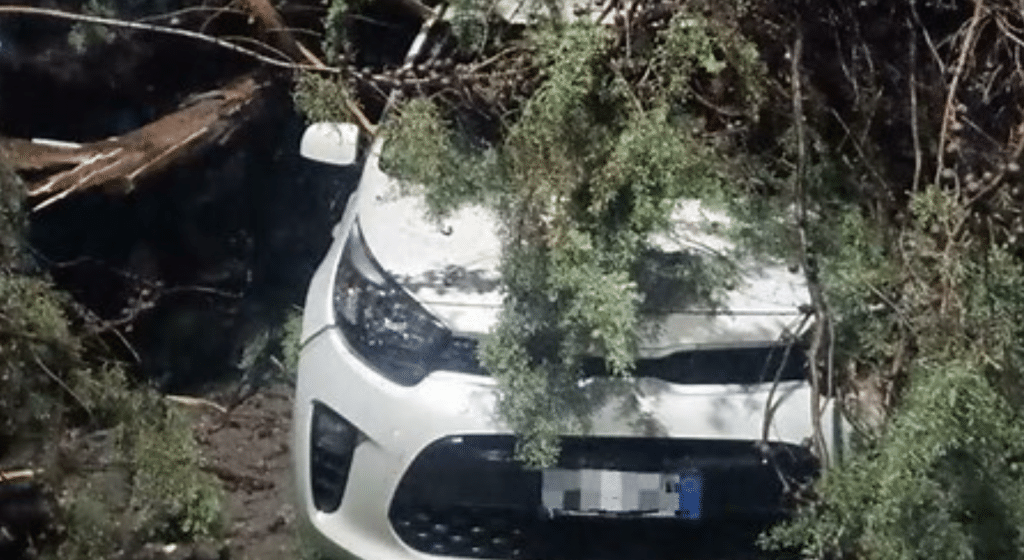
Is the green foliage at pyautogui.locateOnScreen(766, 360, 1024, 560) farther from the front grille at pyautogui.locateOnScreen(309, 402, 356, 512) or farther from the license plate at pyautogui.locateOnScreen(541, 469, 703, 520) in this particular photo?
the front grille at pyautogui.locateOnScreen(309, 402, 356, 512)

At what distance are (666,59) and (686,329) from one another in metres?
0.71

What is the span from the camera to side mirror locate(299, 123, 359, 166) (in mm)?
5473

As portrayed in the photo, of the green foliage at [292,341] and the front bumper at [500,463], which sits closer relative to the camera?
the front bumper at [500,463]

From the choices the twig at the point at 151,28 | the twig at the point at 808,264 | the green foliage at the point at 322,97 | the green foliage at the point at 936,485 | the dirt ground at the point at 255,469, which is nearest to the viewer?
the green foliage at the point at 936,485

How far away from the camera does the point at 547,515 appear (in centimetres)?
488

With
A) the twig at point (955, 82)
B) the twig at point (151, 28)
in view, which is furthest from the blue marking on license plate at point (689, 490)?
the twig at point (151, 28)

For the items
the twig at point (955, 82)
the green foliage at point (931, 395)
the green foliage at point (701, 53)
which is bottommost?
the green foliage at point (931, 395)

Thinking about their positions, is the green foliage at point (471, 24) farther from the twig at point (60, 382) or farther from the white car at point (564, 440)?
the twig at point (60, 382)

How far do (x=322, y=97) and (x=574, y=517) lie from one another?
4.65ft

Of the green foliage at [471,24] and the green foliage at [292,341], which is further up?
the green foliage at [471,24]

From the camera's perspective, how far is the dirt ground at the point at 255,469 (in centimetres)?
583

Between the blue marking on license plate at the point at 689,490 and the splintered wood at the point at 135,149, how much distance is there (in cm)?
234

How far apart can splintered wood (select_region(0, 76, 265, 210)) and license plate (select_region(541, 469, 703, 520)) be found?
86.5 inches

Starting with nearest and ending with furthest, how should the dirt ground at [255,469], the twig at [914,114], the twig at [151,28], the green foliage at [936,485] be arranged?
the green foliage at [936,485], the twig at [914,114], the twig at [151,28], the dirt ground at [255,469]
